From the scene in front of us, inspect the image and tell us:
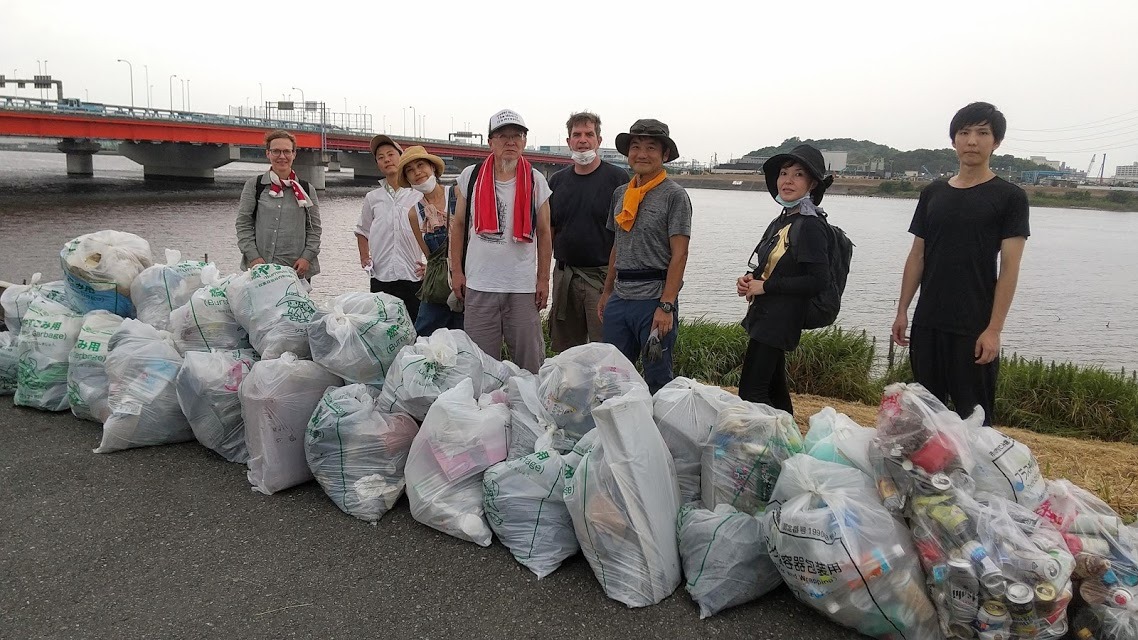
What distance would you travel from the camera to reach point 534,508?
9.07 feet

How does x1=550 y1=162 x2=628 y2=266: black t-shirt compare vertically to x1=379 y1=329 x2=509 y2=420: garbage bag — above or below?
above

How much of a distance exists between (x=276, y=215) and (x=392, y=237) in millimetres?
769

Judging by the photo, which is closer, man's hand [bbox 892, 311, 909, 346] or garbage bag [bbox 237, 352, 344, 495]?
garbage bag [bbox 237, 352, 344, 495]

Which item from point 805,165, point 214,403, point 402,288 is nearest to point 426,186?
point 402,288

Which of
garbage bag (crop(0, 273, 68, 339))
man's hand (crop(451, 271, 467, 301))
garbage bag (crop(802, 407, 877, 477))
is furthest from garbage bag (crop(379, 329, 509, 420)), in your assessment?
garbage bag (crop(0, 273, 68, 339))

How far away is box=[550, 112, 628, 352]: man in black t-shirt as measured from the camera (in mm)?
4230

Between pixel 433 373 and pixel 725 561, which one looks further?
pixel 433 373

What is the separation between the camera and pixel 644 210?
11.7ft

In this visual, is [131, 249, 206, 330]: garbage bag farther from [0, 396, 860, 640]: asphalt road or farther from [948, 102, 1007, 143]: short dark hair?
[948, 102, 1007, 143]: short dark hair

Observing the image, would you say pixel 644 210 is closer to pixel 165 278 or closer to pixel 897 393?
pixel 897 393

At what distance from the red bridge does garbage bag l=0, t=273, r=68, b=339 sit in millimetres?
26169

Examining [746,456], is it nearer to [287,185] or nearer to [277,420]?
[277,420]

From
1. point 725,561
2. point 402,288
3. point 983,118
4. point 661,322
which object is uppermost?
point 983,118

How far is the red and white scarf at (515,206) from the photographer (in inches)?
149
